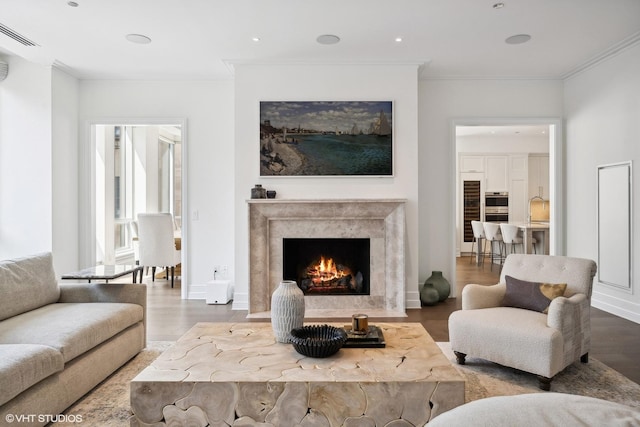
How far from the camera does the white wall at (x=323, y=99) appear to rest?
15.6 ft

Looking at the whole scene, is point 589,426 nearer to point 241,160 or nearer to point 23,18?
point 241,160

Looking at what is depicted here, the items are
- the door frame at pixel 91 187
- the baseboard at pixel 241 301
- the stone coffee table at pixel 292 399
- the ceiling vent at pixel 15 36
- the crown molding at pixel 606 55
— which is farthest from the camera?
the door frame at pixel 91 187

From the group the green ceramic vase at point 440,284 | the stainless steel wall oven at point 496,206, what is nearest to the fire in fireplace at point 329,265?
the green ceramic vase at point 440,284

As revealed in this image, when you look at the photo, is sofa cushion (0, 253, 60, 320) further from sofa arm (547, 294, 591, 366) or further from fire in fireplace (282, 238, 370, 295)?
sofa arm (547, 294, 591, 366)

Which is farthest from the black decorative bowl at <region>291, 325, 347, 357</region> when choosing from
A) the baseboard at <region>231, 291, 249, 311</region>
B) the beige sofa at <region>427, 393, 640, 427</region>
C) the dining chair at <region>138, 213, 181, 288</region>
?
the dining chair at <region>138, 213, 181, 288</region>

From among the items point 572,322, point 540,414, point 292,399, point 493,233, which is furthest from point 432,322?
point 493,233

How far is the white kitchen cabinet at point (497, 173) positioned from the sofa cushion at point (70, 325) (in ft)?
27.9

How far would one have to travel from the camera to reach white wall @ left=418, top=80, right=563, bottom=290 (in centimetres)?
534

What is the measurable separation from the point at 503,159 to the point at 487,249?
214cm

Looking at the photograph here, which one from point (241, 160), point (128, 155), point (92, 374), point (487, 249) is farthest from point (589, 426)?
point (487, 249)

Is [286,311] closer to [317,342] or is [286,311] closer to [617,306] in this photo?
[317,342]

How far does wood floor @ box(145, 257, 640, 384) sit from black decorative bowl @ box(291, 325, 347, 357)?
5.77 feet

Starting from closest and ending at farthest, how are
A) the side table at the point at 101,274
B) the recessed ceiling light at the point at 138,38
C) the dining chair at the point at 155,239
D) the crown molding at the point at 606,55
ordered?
the side table at the point at 101,274 < the recessed ceiling light at the point at 138,38 < the crown molding at the point at 606,55 < the dining chair at the point at 155,239

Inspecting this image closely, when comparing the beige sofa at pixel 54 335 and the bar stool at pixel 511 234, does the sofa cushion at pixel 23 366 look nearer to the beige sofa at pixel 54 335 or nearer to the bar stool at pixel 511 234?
the beige sofa at pixel 54 335
